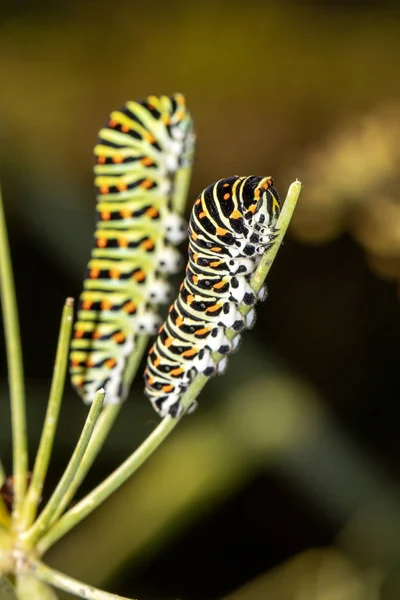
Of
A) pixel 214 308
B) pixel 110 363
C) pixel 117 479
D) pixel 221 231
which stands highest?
pixel 221 231

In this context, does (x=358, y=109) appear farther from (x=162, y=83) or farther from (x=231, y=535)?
(x=231, y=535)

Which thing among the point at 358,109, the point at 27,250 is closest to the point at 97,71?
the point at 27,250

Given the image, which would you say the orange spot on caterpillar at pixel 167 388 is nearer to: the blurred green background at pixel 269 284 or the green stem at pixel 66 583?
the green stem at pixel 66 583

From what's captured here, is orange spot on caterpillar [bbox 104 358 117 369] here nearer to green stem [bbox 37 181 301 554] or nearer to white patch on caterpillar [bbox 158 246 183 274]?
white patch on caterpillar [bbox 158 246 183 274]

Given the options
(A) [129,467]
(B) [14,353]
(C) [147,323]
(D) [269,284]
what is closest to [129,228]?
(C) [147,323]

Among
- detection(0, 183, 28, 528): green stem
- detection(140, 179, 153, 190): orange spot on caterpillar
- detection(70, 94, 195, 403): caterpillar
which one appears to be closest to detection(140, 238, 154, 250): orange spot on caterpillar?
detection(70, 94, 195, 403): caterpillar

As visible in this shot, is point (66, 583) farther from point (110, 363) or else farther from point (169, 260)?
point (169, 260)
